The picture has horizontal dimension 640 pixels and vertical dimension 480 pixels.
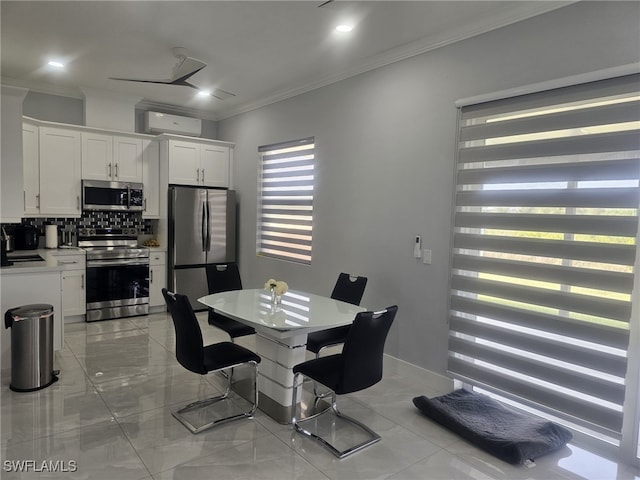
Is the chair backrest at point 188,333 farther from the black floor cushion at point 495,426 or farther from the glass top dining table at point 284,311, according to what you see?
the black floor cushion at point 495,426

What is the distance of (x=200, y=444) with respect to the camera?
8.68 ft

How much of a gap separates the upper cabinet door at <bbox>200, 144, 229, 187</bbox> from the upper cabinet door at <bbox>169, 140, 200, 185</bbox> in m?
0.10

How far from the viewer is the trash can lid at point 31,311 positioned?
3.27 metres

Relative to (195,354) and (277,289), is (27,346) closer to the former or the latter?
(195,354)

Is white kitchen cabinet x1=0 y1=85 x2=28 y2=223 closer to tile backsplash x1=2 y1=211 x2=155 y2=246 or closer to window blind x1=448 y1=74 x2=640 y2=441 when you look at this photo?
tile backsplash x1=2 y1=211 x2=155 y2=246

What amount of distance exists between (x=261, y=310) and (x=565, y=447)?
7.25ft

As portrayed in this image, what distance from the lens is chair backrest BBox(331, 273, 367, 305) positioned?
12.3 ft

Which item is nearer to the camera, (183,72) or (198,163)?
(183,72)

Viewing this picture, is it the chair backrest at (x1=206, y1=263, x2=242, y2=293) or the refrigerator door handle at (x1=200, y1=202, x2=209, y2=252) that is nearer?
the chair backrest at (x1=206, y1=263, x2=242, y2=293)

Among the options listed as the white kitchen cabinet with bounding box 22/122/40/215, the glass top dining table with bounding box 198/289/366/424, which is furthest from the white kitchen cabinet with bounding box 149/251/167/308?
the glass top dining table with bounding box 198/289/366/424

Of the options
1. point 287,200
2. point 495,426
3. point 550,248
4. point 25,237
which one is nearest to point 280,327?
point 495,426

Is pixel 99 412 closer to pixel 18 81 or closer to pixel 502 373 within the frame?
pixel 502 373

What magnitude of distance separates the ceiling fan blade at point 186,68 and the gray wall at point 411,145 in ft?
4.24

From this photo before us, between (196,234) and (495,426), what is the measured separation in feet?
14.4
